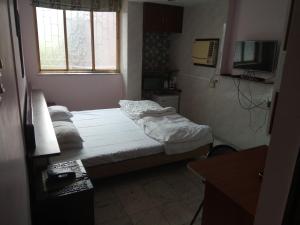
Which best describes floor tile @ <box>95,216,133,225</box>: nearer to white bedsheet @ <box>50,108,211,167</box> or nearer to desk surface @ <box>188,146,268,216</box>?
white bedsheet @ <box>50,108,211,167</box>

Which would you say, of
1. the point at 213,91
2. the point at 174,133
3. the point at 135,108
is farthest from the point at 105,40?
the point at 174,133

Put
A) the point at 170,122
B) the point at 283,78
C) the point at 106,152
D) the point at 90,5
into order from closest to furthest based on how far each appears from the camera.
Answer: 1. the point at 283,78
2. the point at 106,152
3. the point at 170,122
4. the point at 90,5

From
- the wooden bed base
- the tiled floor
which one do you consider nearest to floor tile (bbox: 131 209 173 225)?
the tiled floor

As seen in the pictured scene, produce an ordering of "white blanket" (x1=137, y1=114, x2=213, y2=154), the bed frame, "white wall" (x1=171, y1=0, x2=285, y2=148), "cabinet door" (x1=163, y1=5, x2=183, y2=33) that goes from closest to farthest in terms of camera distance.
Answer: the bed frame → "white blanket" (x1=137, y1=114, x2=213, y2=154) → "white wall" (x1=171, y1=0, x2=285, y2=148) → "cabinet door" (x1=163, y1=5, x2=183, y2=33)

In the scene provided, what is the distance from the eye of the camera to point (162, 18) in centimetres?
454

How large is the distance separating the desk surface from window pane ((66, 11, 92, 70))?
382cm

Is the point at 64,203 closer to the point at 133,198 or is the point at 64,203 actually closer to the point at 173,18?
the point at 133,198

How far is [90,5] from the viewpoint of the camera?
14.2 ft

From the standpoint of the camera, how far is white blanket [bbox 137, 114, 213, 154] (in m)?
2.76

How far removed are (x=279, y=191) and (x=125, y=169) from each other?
210 centimetres

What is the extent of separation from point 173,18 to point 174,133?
283 centimetres

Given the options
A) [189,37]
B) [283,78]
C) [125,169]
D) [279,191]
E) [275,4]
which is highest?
[275,4]

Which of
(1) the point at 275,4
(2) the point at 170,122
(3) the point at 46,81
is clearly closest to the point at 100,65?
(3) the point at 46,81

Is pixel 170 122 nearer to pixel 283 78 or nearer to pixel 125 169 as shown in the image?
pixel 125 169
